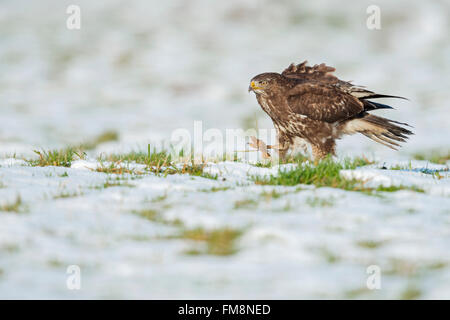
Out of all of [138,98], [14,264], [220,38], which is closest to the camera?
[14,264]

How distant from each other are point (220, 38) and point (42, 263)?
37.8 meters

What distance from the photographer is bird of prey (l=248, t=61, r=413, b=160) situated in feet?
27.1

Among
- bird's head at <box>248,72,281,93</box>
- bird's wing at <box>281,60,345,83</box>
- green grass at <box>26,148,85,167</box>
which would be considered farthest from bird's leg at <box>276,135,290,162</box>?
green grass at <box>26,148,85,167</box>

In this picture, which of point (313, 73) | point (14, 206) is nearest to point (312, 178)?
point (14, 206)

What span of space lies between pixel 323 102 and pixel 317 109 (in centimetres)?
20

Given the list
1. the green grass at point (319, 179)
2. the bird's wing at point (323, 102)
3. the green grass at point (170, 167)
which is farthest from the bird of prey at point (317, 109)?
the green grass at point (319, 179)

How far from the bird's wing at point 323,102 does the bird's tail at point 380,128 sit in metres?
0.30

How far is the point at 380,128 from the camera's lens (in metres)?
8.94

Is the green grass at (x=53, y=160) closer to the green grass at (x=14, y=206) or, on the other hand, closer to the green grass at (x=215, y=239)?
the green grass at (x=14, y=206)

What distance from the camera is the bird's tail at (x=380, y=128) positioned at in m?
8.85
